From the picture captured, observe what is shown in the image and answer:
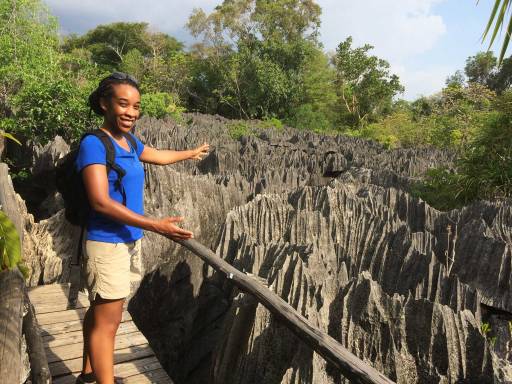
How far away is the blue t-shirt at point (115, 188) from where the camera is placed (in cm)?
189

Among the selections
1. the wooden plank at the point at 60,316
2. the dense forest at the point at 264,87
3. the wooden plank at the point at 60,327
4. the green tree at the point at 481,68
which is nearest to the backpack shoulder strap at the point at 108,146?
the wooden plank at the point at 60,327

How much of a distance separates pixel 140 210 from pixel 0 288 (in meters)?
0.70

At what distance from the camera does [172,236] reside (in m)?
2.04

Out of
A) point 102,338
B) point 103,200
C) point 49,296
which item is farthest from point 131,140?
point 49,296

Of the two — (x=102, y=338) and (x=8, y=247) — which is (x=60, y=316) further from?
(x=8, y=247)

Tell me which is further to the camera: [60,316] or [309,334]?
[60,316]

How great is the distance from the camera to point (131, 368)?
8.89ft

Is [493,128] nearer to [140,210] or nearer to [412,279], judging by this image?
[412,279]

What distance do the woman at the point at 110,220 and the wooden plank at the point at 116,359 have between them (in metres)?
0.55

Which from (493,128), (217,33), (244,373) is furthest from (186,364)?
(217,33)

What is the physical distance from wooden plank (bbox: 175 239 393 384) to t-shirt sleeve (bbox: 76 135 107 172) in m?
0.87

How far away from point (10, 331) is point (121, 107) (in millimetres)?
1022

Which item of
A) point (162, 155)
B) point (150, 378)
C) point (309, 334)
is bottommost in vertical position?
point (150, 378)

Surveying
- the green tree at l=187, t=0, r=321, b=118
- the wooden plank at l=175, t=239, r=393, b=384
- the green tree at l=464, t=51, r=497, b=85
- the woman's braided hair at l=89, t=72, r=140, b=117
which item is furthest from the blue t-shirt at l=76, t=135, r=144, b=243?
the green tree at l=464, t=51, r=497, b=85
